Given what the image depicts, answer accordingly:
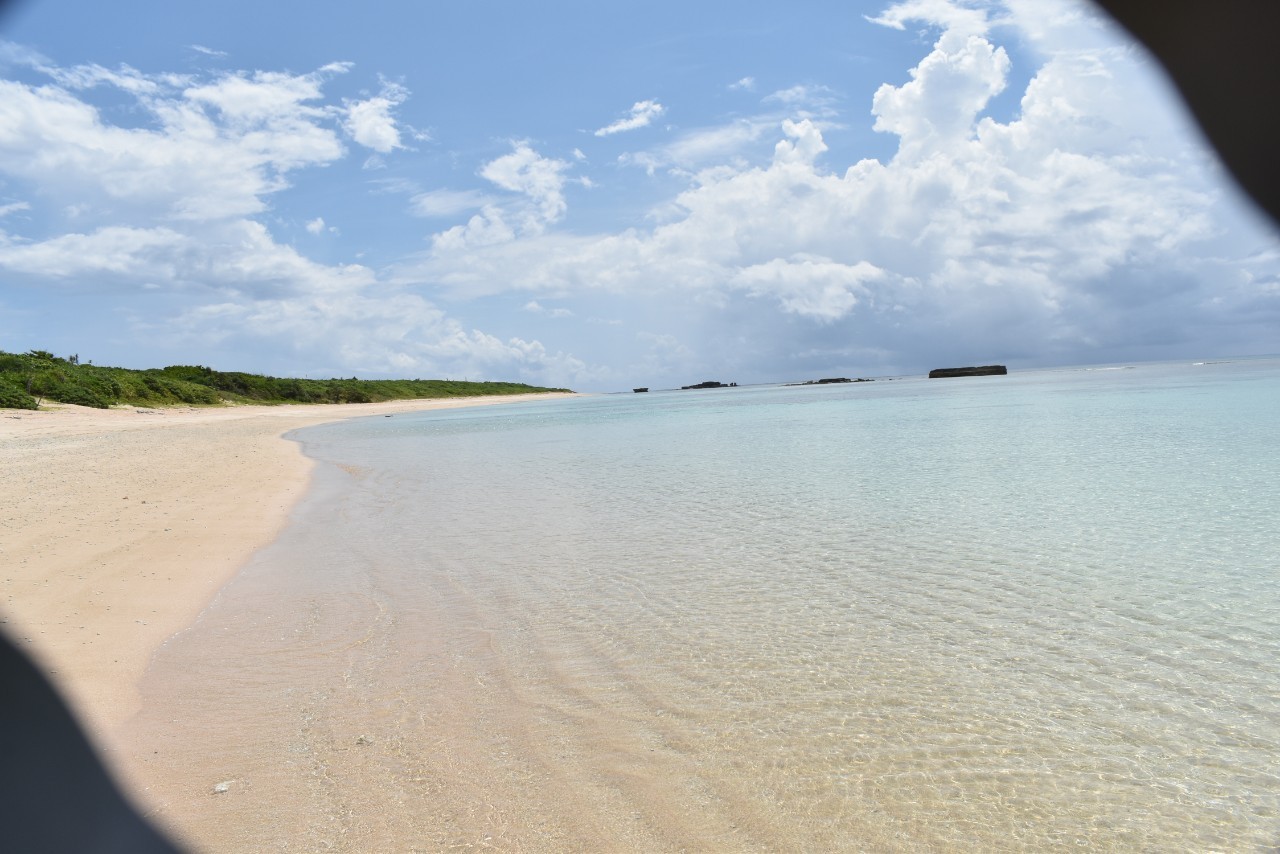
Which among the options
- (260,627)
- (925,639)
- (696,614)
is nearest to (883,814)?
(925,639)

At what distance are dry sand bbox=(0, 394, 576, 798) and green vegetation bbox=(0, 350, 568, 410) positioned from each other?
18314 mm

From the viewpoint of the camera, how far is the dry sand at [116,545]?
4812mm

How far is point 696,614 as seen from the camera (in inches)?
224

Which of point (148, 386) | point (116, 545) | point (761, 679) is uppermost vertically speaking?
point (148, 386)

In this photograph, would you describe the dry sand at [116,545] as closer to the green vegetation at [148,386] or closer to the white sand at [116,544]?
the white sand at [116,544]

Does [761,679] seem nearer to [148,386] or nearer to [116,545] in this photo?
[116,545]

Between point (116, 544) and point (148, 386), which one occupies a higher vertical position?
point (148, 386)

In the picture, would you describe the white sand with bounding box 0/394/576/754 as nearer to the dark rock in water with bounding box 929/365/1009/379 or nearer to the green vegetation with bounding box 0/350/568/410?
the green vegetation with bounding box 0/350/568/410

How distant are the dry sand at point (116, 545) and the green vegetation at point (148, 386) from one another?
1831 centimetres

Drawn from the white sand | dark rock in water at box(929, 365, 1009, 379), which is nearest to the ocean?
the white sand

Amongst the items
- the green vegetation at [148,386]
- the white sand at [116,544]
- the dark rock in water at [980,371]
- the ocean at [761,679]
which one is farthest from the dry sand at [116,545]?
the dark rock in water at [980,371]

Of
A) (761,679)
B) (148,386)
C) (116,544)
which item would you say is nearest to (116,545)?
(116,544)

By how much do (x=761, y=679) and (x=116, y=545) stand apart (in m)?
6.94

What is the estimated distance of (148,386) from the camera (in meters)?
44.2
